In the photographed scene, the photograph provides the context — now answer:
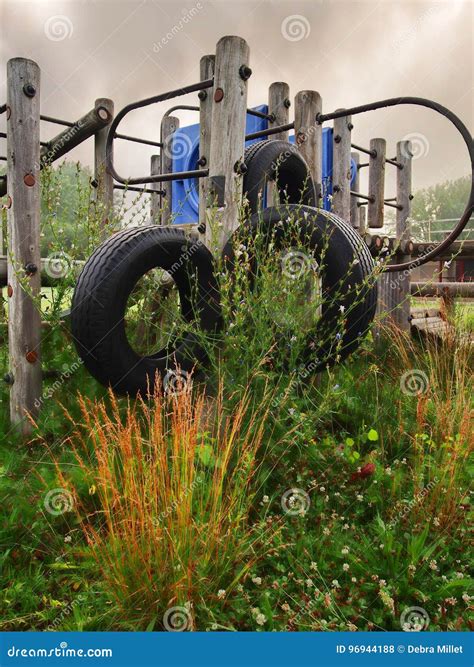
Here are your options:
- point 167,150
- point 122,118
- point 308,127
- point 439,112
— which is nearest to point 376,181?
point 167,150

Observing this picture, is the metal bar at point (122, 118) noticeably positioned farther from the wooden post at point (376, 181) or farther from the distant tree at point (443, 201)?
the distant tree at point (443, 201)

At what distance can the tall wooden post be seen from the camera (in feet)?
13.1

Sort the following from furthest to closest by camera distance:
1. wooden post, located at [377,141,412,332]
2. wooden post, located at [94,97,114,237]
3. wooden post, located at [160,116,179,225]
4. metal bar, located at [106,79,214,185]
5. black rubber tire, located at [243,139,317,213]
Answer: wooden post, located at [160,116,179,225], wooden post, located at [377,141,412,332], wooden post, located at [94,97,114,237], metal bar, located at [106,79,214,185], black rubber tire, located at [243,139,317,213]

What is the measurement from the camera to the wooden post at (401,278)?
283 inches

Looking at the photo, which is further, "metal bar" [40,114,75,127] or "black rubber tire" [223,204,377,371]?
"metal bar" [40,114,75,127]

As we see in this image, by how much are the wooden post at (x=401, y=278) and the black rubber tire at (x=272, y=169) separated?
1696mm

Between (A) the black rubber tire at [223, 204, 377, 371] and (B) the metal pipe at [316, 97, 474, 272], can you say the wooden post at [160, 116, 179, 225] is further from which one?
(A) the black rubber tire at [223, 204, 377, 371]

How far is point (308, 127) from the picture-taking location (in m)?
5.34

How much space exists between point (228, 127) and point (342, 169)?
3216 mm

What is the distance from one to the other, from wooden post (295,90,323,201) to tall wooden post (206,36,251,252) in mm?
1354

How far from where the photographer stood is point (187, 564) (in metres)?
2.26

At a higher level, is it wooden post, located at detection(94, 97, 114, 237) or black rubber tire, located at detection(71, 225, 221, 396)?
wooden post, located at detection(94, 97, 114, 237)

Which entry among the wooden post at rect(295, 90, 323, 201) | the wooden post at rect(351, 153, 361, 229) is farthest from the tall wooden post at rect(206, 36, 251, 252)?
the wooden post at rect(351, 153, 361, 229)

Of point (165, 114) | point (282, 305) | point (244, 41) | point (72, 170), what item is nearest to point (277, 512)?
point (282, 305)
